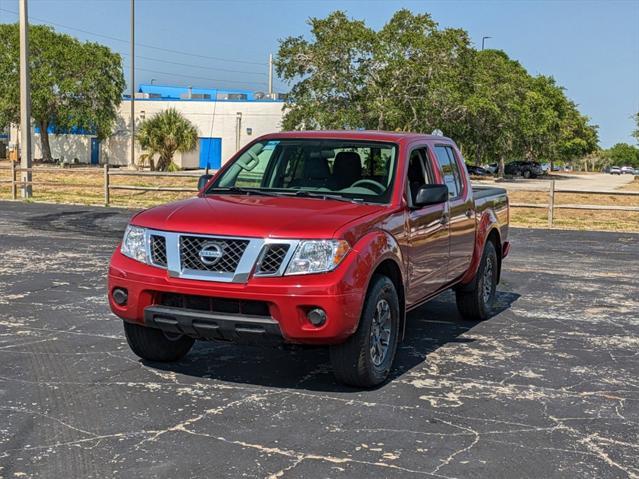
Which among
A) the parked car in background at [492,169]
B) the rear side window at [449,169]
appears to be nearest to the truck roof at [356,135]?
the rear side window at [449,169]

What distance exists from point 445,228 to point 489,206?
1600 millimetres

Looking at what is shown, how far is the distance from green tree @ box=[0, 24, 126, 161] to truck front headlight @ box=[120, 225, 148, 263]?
48864mm

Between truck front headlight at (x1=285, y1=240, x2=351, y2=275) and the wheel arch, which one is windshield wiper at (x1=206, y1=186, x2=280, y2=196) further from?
truck front headlight at (x1=285, y1=240, x2=351, y2=275)

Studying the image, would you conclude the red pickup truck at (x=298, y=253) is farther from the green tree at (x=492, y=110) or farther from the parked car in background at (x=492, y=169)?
the parked car in background at (x=492, y=169)

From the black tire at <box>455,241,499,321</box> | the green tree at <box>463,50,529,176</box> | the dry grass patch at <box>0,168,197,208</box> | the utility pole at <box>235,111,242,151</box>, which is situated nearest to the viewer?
the black tire at <box>455,241,499,321</box>

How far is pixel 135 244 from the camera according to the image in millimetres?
5652

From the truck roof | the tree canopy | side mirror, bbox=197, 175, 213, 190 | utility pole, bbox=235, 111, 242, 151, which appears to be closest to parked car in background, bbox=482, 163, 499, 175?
utility pole, bbox=235, 111, 242, 151

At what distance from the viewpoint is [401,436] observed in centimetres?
474

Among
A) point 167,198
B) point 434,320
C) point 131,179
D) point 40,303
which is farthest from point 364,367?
point 131,179

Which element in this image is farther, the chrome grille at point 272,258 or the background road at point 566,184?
the background road at point 566,184

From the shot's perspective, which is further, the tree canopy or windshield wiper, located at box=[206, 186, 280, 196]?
the tree canopy

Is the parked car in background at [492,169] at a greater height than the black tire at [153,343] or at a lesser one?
greater

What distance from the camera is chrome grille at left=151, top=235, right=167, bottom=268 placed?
215 inches

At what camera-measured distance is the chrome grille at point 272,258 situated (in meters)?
5.16
